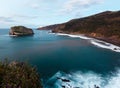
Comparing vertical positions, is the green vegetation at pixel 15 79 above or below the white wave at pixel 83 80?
above

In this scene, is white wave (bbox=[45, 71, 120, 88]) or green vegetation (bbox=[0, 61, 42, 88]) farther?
white wave (bbox=[45, 71, 120, 88])

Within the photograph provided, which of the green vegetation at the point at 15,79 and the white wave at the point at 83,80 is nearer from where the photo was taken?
the green vegetation at the point at 15,79

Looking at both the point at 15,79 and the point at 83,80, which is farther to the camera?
the point at 83,80

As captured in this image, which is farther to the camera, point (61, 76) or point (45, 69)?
point (45, 69)

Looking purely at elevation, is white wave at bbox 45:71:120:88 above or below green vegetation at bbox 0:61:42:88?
below

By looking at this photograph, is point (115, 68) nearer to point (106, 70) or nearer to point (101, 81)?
point (106, 70)

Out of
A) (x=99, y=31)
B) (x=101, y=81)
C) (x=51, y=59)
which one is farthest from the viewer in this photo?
(x=99, y=31)

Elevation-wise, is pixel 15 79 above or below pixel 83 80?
above

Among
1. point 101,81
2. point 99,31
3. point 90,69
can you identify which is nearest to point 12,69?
point 101,81
